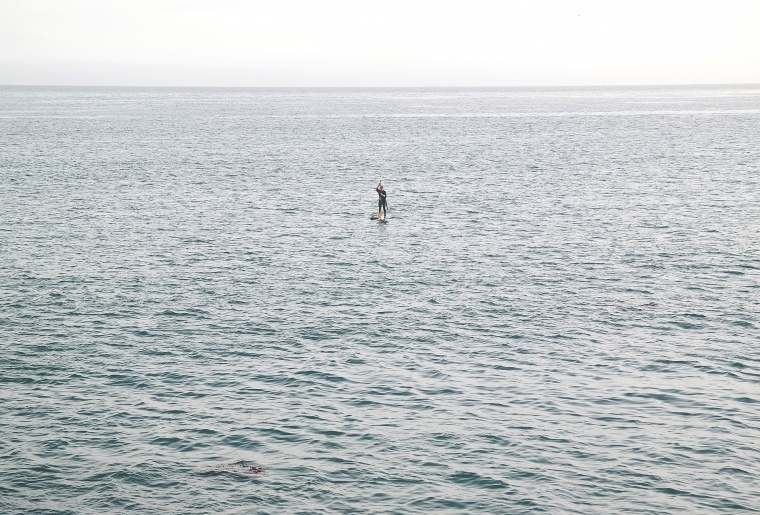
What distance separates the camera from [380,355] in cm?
3938

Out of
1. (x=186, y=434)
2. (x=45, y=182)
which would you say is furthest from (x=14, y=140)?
(x=186, y=434)

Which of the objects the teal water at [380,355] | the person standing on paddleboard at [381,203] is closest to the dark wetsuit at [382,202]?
the person standing on paddleboard at [381,203]

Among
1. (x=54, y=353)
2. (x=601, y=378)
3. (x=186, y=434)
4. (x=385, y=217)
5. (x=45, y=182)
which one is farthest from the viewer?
(x=45, y=182)

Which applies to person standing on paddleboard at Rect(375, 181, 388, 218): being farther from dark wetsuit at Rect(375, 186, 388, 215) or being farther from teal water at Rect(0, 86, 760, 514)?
teal water at Rect(0, 86, 760, 514)

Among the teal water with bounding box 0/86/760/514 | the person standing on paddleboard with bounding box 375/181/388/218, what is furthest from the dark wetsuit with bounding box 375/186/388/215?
the teal water with bounding box 0/86/760/514

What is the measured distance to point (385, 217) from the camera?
247 feet

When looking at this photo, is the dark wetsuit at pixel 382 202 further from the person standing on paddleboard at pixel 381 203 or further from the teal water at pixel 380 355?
the teal water at pixel 380 355

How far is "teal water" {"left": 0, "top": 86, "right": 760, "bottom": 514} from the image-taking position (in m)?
27.8

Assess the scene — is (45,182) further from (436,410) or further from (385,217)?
(436,410)

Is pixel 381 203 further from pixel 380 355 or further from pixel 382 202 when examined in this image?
pixel 380 355

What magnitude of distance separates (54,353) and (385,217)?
3960 cm

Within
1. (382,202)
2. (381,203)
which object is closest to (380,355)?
(382,202)

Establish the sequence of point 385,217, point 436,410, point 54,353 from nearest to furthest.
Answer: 1. point 436,410
2. point 54,353
3. point 385,217

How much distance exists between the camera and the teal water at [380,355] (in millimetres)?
27766
